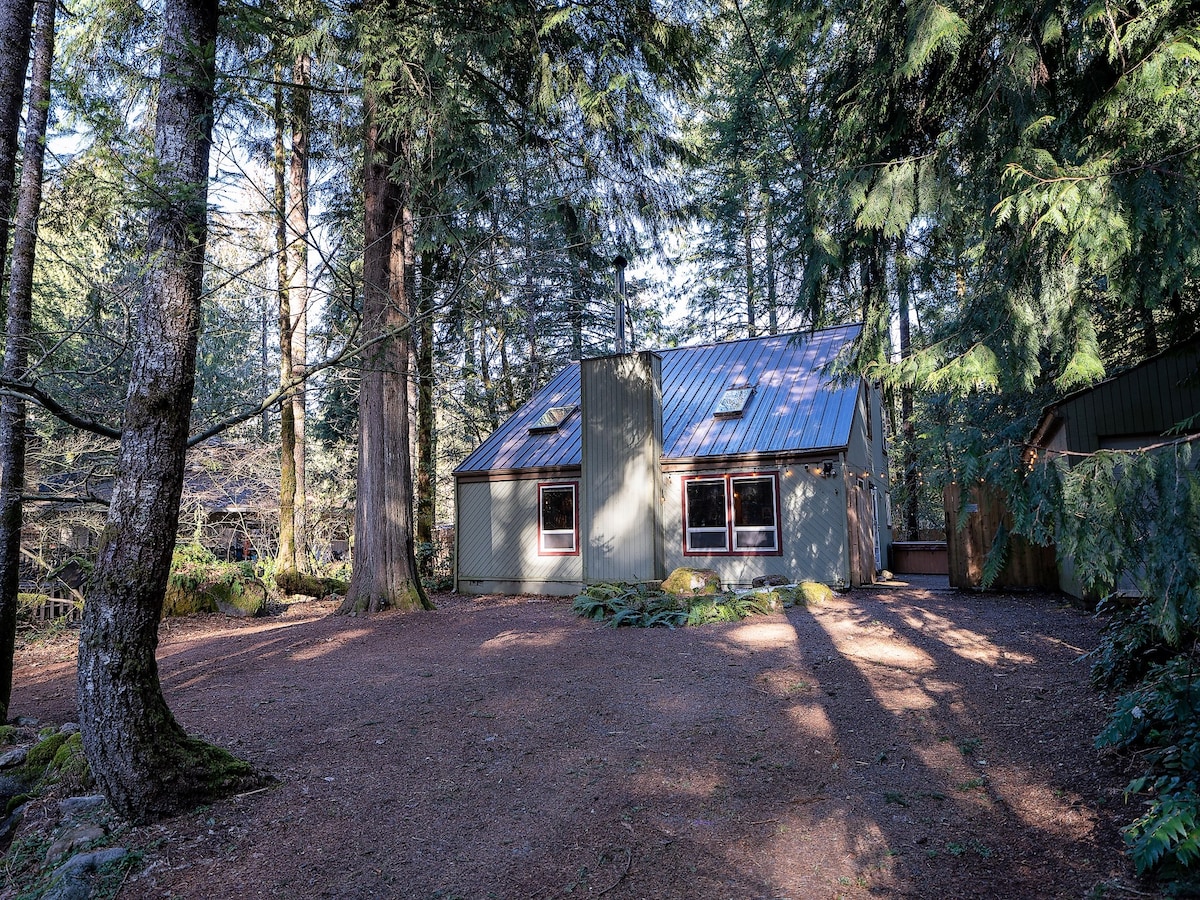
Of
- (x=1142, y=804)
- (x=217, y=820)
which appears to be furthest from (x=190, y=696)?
(x=1142, y=804)

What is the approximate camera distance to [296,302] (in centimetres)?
1448

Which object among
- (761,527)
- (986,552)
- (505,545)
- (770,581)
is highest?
(761,527)

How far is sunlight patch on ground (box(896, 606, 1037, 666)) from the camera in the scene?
6.21 m

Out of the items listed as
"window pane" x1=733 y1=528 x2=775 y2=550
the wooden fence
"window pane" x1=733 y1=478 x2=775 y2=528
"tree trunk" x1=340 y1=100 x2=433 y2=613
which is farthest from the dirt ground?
"window pane" x1=733 y1=478 x2=775 y2=528

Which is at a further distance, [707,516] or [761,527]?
[707,516]

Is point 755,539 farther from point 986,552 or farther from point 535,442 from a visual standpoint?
point 535,442

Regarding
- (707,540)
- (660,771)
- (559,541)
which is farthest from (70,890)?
(559,541)

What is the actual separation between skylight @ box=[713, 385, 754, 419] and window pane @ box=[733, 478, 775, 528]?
1593 mm

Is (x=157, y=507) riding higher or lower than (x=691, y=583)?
higher

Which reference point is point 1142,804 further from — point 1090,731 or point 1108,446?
point 1108,446

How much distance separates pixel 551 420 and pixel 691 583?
5.56 metres

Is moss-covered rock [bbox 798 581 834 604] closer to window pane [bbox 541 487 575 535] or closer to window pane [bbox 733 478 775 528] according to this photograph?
window pane [bbox 733 478 775 528]

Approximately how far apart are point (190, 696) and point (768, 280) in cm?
1945

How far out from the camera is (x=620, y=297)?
38.2ft
